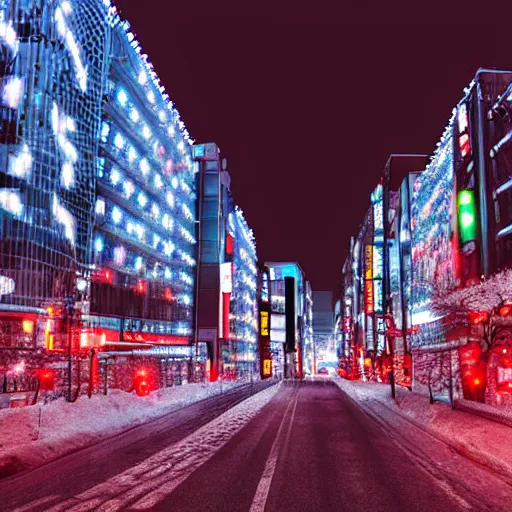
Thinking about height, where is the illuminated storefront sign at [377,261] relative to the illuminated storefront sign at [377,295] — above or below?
above

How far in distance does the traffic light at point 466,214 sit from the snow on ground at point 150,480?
25.2m

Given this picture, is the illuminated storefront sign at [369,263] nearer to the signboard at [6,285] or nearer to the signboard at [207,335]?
the signboard at [207,335]

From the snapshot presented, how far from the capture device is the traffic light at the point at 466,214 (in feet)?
124

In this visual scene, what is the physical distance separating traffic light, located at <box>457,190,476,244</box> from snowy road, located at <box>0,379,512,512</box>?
71.7 ft

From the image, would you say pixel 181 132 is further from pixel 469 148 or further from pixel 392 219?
pixel 469 148

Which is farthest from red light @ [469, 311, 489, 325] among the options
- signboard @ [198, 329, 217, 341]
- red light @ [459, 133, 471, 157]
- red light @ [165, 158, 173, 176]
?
signboard @ [198, 329, 217, 341]

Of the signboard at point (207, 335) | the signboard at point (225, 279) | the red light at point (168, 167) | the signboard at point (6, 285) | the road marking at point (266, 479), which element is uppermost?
the red light at point (168, 167)

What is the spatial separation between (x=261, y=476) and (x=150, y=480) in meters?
2.03

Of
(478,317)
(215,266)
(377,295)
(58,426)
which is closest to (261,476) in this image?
(58,426)

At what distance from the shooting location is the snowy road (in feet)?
29.7

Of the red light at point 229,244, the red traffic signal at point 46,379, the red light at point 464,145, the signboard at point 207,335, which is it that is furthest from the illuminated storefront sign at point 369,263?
the red traffic signal at point 46,379

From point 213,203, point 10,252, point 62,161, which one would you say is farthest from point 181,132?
point 10,252

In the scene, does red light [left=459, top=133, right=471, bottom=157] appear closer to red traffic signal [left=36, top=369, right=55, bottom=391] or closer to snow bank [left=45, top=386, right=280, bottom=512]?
snow bank [left=45, top=386, right=280, bottom=512]

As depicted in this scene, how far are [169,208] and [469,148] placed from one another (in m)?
35.7
